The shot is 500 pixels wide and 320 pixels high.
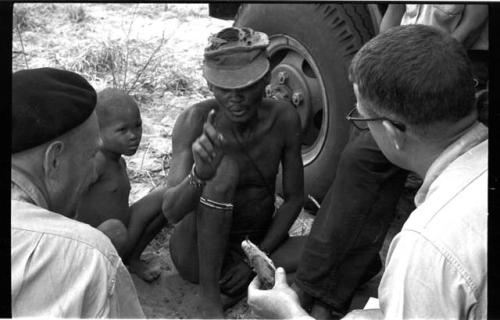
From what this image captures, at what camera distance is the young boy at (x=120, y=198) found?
3453mm

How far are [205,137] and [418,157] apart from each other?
840 mm

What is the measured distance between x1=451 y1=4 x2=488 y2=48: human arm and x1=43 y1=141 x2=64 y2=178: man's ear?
1482 millimetres

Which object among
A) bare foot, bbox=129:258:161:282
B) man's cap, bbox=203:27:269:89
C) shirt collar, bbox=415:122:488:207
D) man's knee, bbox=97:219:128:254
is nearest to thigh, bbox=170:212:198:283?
bare foot, bbox=129:258:161:282

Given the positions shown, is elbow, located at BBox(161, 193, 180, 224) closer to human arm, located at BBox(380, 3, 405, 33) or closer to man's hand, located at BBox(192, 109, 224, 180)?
man's hand, located at BBox(192, 109, 224, 180)

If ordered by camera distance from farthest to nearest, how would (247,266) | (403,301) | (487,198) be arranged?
(247,266) < (487,198) < (403,301)

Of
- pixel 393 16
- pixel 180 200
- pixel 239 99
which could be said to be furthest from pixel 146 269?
pixel 393 16

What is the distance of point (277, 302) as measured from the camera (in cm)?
276

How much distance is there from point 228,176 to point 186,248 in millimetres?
361

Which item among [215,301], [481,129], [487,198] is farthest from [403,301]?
[215,301]

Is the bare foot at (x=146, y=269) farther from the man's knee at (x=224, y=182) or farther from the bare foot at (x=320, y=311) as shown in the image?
the bare foot at (x=320, y=311)

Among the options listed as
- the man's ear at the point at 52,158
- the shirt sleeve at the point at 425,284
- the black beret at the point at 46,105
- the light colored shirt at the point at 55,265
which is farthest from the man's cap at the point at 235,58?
the shirt sleeve at the point at 425,284

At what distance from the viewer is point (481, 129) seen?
262cm

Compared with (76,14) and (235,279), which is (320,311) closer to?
(235,279)

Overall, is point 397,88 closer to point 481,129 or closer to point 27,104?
point 481,129
